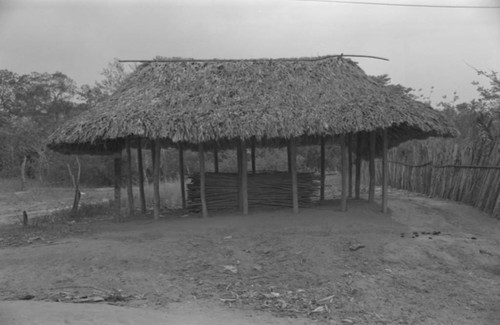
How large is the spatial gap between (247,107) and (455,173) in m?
6.01

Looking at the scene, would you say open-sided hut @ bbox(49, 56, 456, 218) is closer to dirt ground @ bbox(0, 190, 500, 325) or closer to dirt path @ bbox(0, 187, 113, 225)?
dirt ground @ bbox(0, 190, 500, 325)

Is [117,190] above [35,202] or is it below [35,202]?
above

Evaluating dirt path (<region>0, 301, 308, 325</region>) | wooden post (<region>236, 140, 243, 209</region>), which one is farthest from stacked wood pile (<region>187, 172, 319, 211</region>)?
dirt path (<region>0, 301, 308, 325</region>)

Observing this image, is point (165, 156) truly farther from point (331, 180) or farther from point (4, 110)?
point (4, 110)

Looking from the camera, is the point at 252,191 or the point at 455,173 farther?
the point at 455,173

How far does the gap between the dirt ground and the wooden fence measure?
722mm

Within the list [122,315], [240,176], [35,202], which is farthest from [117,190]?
[35,202]

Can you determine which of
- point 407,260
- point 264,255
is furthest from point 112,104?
point 407,260

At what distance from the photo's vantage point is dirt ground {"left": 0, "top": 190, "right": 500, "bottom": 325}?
5551 mm

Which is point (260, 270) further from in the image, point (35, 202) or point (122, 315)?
point (35, 202)

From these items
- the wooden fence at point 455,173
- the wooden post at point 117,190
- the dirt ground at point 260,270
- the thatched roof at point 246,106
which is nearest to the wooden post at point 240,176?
the dirt ground at point 260,270

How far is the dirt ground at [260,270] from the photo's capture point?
219 inches

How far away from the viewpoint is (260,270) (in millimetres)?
7266

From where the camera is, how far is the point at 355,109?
9594 mm
